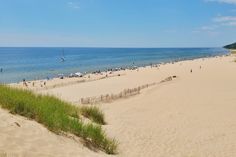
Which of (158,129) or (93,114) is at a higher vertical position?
(93,114)

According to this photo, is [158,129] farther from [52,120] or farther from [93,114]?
[52,120]

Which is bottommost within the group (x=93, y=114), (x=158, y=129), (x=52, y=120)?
(x=158, y=129)

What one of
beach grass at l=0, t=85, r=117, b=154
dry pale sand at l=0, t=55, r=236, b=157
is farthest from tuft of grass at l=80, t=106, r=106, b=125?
beach grass at l=0, t=85, r=117, b=154

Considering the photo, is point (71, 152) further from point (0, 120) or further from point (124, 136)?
point (124, 136)

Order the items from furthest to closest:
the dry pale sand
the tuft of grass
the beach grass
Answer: the tuft of grass → the beach grass → the dry pale sand

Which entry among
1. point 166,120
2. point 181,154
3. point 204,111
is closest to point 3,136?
point 181,154

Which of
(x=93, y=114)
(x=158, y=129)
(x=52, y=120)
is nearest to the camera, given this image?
(x=52, y=120)

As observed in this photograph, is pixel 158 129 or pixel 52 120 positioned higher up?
pixel 52 120

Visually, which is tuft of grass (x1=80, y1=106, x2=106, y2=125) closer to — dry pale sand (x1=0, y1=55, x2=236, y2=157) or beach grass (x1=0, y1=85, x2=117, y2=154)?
dry pale sand (x1=0, y1=55, x2=236, y2=157)

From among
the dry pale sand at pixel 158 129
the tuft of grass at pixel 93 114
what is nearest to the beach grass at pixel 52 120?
the dry pale sand at pixel 158 129

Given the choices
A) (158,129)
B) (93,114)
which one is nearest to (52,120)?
(93,114)

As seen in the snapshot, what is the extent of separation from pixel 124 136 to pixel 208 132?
3.84 m

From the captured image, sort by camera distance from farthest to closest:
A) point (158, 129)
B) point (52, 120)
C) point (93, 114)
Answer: point (158, 129)
point (93, 114)
point (52, 120)

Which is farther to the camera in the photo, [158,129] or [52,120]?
[158,129]
